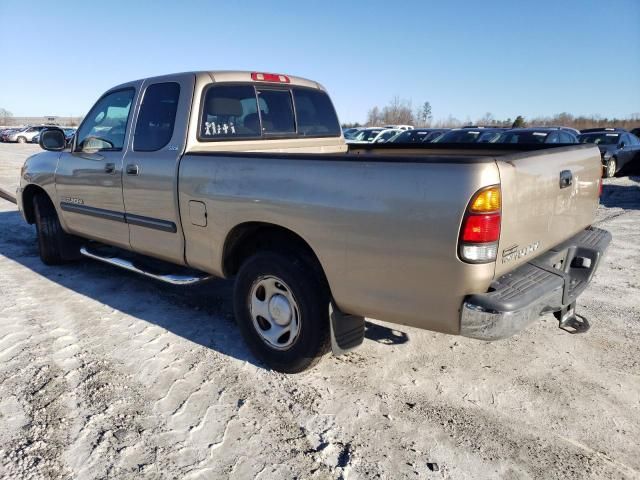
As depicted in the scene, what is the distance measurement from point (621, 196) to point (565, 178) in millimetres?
10717

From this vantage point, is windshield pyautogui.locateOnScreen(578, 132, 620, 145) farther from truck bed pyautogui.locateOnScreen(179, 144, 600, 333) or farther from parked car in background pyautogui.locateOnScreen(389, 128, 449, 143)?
truck bed pyautogui.locateOnScreen(179, 144, 600, 333)

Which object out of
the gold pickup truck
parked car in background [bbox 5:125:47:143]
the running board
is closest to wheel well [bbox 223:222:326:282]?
the gold pickup truck

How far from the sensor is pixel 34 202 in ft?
19.2

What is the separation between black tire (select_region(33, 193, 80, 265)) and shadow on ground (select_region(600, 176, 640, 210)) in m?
10.4

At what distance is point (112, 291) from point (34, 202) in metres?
1.79

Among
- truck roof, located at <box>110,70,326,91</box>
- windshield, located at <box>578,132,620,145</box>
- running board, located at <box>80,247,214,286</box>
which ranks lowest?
running board, located at <box>80,247,214,286</box>

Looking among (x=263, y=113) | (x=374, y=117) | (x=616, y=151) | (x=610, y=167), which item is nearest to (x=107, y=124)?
(x=263, y=113)

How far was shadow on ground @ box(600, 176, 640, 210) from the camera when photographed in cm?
1073

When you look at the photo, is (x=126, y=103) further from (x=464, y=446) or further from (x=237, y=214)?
(x=464, y=446)

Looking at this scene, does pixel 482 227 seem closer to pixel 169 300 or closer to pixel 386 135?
pixel 169 300

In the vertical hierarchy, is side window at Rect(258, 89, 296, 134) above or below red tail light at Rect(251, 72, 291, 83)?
below

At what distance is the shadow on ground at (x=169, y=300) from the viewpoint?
3953mm

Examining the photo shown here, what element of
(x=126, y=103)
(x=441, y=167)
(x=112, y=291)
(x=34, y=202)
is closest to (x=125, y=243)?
(x=112, y=291)

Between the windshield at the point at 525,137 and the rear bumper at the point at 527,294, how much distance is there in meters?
11.1
